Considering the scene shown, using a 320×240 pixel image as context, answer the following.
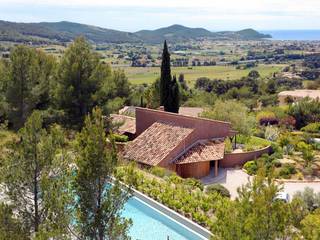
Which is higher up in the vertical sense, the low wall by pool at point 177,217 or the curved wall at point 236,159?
the low wall by pool at point 177,217

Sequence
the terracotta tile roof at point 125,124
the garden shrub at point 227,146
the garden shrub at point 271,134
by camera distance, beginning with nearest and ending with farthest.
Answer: the garden shrub at point 227,146 → the terracotta tile roof at point 125,124 → the garden shrub at point 271,134

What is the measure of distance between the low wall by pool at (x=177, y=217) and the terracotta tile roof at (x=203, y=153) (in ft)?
19.3

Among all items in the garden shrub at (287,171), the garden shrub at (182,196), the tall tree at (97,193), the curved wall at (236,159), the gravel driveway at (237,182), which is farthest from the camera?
the curved wall at (236,159)

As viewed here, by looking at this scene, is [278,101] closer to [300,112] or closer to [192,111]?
[300,112]

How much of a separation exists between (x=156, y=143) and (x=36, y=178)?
50.1 feet

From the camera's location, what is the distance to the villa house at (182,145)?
2458 centimetres

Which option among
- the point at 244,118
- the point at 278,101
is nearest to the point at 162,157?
the point at 244,118

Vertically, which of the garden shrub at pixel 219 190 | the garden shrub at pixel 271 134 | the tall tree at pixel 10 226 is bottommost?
the garden shrub at pixel 271 134

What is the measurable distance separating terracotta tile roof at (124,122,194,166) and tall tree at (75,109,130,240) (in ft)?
46.2

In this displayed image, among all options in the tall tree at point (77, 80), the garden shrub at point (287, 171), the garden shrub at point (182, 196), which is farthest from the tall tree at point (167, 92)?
the garden shrub at point (182, 196)

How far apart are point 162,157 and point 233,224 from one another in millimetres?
15537

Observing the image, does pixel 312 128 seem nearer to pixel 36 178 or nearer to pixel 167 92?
pixel 167 92

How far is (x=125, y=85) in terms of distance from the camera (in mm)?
44344

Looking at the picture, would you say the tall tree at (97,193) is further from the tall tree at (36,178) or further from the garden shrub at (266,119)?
the garden shrub at (266,119)
